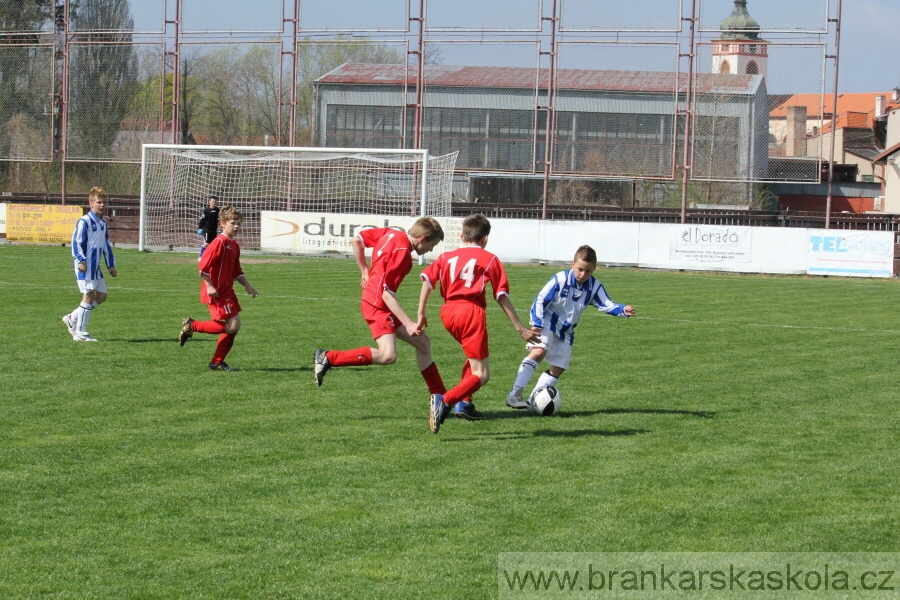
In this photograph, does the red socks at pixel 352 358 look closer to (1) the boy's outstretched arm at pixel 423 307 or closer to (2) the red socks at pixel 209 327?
(1) the boy's outstretched arm at pixel 423 307

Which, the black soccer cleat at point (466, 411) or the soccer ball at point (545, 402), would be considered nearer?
the black soccer cleat at point (466, 411)

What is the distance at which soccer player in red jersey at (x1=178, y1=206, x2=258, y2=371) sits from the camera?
10.3 meters

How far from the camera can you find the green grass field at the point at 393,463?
4.87m

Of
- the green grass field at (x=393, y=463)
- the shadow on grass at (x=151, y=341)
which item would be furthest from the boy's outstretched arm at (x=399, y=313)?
the shadow on grass at (x=151, y=341)

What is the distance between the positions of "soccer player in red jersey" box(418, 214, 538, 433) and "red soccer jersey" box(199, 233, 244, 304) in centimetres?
334

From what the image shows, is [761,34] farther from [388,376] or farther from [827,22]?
[388,376]

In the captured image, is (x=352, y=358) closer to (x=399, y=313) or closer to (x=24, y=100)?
(x=399, y=313)

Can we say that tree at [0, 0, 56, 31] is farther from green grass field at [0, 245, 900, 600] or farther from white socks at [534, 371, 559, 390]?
white socks at [534, 371, 559, 390]

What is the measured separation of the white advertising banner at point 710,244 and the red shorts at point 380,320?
2042 cm

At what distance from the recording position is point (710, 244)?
2738 centimetres

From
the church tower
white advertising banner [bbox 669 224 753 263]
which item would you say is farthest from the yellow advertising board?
the church tower

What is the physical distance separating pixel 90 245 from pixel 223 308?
107 inches

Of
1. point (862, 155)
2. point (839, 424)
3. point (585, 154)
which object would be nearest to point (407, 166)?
point (585, 154)

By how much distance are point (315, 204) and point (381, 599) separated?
2618cm
